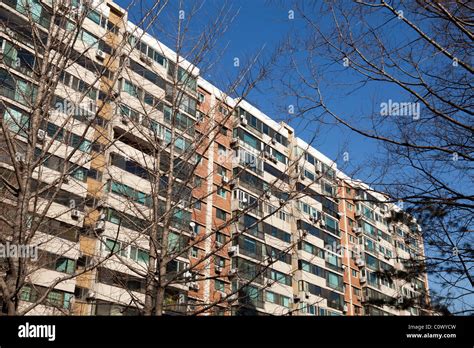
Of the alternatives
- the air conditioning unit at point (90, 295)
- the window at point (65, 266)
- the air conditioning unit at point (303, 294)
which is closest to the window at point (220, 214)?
the air conditioning unit at point (303, 294)

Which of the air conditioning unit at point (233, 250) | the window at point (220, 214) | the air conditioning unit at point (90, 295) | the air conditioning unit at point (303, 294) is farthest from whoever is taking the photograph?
the air conditioning unit at point (303, 294)

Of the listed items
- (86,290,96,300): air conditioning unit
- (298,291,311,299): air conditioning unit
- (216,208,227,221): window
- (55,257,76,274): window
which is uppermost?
(216,208,227,221): window

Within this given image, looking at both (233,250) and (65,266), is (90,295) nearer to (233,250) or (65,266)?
(65,266)

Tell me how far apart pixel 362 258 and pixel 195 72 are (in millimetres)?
40726

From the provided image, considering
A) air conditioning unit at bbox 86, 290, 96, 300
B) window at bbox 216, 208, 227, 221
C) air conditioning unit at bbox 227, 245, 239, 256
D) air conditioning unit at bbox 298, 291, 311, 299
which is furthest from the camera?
air conditioning unit at bbox 298, 291, 311, 299

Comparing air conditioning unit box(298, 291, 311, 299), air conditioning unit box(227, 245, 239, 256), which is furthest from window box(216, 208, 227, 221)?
air conditioning unit box(298, 291, 311, 299)

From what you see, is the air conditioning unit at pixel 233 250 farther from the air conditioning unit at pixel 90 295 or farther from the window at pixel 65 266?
the window at pixel 65 266

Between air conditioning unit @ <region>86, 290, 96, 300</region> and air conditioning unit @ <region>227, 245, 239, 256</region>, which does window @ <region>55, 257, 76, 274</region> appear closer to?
air conditioning unit @ <region>86, 290, 96, 300</region>

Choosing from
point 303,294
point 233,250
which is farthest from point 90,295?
point 303,294

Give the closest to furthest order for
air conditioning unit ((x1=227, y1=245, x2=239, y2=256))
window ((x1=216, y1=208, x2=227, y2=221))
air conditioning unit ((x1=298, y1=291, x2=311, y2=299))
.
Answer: air conditioning unit ((x1=227, y1=245, x2=239, y2=256))
window ((x1=216, y1=208, x2=227, y2=221))
air conditioning unit ((x1=298, y1=291, x2=311, y2=299))

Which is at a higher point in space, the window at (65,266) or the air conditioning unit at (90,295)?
the window at (65,266)

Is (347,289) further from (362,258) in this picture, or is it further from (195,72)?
(195,72)

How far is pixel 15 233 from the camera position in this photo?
5.71m

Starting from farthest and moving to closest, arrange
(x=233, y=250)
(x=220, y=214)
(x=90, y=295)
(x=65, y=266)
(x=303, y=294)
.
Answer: (x=303, y=294) < (x=220, y=214) < (x=233, y=250) < (x=65, y=266) < (x=90, y=295)
